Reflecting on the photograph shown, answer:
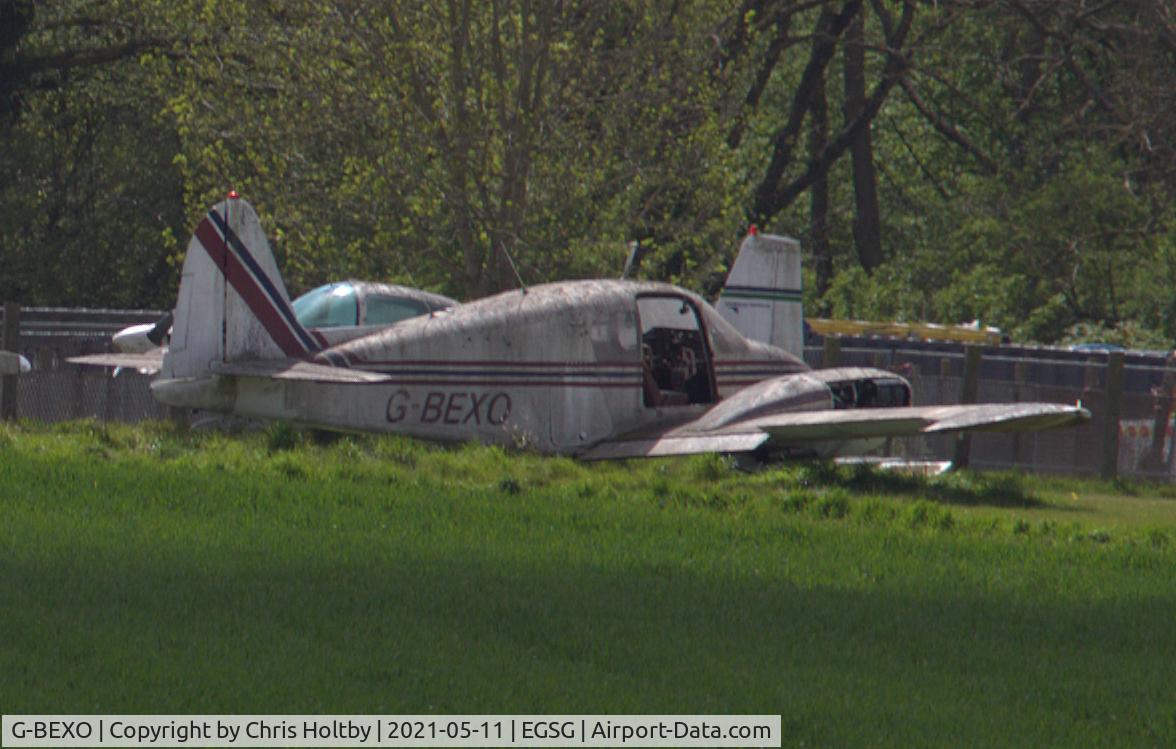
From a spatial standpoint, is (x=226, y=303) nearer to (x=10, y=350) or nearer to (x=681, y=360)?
(x=681, y=360)

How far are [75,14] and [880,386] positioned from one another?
77.5ft

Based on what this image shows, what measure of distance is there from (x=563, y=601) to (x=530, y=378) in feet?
28.2

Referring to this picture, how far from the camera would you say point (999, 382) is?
897 inches

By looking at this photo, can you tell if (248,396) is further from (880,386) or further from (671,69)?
(671,69)

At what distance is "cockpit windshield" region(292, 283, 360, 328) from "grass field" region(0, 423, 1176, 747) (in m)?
4.01

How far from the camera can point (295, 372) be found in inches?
662

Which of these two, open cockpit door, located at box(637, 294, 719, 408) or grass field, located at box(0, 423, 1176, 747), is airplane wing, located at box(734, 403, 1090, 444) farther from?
open cockpit door, located at box(637, 294, 719, 408)

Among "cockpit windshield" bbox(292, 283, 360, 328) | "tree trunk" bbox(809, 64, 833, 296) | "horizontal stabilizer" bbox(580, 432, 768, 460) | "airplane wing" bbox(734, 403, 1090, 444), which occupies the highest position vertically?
"tree trunk" bbox(809, 64, 833, 296)

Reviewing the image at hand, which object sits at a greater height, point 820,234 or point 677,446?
point 820,234

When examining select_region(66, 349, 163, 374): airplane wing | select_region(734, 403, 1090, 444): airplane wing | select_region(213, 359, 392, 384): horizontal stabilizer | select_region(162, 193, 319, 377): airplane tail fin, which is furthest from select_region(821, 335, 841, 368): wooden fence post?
select_region(66, 349, 163, 374): airplane wing

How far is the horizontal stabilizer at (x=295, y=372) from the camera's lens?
1662cm
